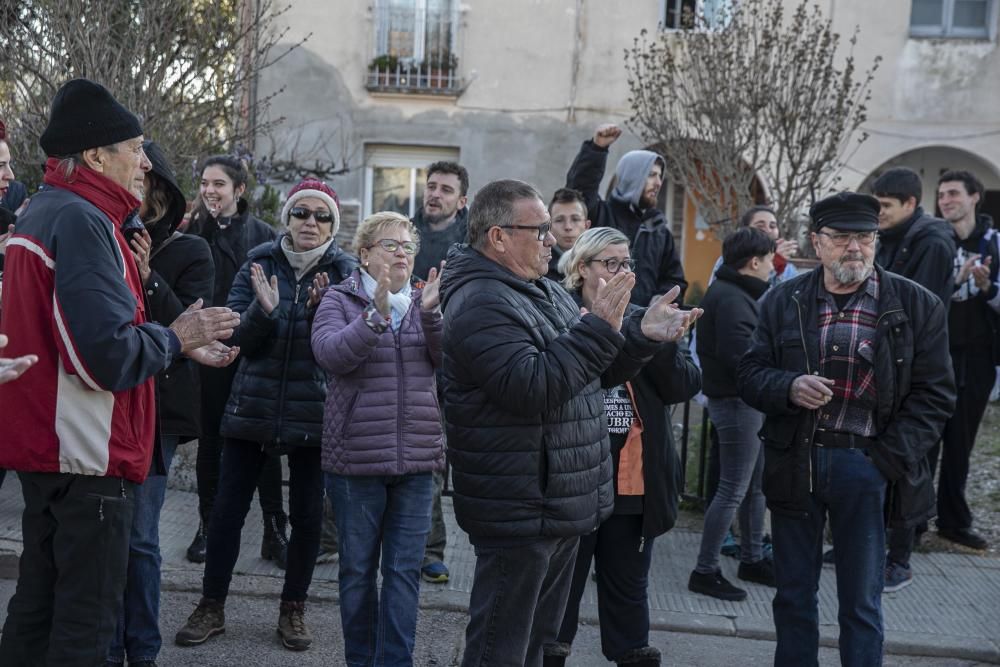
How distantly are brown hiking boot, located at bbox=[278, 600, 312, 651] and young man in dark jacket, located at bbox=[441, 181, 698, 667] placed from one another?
5.08ft

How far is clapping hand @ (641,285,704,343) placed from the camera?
12.4 ft

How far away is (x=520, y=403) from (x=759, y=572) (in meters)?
3.34

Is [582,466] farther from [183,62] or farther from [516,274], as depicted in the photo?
[183,62]

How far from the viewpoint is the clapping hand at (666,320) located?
3.77 metres

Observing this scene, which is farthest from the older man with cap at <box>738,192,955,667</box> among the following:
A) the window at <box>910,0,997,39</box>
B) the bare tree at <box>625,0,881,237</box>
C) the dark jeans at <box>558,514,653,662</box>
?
the window at <box>910,0,997,39</box>

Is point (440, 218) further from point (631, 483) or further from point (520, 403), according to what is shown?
point (520, 403)

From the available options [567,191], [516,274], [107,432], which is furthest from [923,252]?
[107,432]

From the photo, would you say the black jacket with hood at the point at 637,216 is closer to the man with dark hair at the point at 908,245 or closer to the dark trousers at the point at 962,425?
the man with dark hair at the point at 908,245

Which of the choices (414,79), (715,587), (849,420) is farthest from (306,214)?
(414,79)

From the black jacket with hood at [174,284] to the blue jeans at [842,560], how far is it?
2511 millimetres

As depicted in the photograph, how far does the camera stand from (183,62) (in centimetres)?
846

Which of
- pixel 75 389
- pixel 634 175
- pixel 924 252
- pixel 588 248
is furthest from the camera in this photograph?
pixel 634 175

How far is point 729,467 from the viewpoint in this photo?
239 inches

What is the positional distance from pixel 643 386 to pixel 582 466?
3.26 feet
